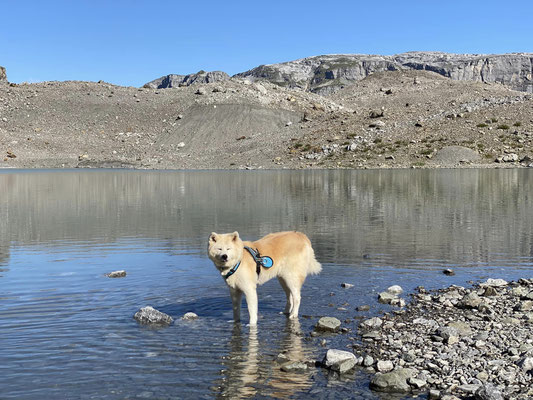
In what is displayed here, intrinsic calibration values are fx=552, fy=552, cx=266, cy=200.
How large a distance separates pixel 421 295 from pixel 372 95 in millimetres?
130476

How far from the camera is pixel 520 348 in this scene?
8883 mm

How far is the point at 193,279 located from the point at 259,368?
6.61 m

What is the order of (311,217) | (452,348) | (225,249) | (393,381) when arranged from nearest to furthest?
(393,381)
(452,348)
(225,249)
(311,217)

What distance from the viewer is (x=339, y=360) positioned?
336 inches

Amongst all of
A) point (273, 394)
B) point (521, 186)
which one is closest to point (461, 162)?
point (521, 186)

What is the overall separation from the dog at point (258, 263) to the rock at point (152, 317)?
54.2 inches

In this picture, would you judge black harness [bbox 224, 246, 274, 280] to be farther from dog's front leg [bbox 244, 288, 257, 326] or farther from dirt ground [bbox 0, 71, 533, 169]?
dirt ground [bbox 0, 71, 533, 169]

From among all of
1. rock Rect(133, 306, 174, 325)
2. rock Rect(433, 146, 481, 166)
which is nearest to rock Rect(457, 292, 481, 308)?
rock Rect(133, 306, 174, 325)

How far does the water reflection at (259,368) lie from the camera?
7889 mm

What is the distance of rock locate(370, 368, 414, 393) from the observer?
7.76 meters

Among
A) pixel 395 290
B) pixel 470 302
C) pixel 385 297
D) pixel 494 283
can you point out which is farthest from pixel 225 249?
pixel 494 283

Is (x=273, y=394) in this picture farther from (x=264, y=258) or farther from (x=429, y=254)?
(x=429, y=254)

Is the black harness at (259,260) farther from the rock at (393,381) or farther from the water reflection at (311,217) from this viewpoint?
the water reflection at (311,217)

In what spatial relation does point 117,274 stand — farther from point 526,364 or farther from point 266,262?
point 526,364
